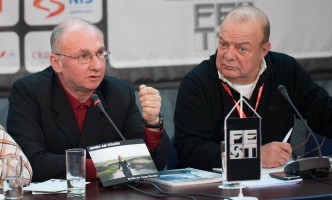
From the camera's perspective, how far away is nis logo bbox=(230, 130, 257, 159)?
2.96m

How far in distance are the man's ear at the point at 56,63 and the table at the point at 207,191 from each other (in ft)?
2.54

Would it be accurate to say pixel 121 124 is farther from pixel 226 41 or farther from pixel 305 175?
pixel 305 175

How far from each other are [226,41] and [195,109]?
391mm

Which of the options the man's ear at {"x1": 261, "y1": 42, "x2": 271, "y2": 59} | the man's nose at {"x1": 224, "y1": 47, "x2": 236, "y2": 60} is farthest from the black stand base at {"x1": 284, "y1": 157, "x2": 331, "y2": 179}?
the man's ear at {"x1": 261, "y1": 42, "x2": 271, "y2": 59}

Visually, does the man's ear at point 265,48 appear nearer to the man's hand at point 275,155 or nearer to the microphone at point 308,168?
the man's hand at point 275,155

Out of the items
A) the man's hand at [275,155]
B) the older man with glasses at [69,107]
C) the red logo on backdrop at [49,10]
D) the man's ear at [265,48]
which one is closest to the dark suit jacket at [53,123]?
the older man with glasses at [69,107]

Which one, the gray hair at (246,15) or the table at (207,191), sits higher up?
the gray hair at (246,15)

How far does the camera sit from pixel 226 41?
4.07 metres

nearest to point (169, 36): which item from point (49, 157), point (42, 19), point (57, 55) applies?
point (42, 19)

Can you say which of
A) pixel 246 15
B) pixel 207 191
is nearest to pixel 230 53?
pixel 246 15

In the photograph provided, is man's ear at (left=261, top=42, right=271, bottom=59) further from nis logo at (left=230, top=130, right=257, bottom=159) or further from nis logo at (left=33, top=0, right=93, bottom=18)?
nis logo at (left=230, top=130, right=257, bottom=159)

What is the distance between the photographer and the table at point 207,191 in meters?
3.00

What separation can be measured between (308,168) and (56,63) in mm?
1339

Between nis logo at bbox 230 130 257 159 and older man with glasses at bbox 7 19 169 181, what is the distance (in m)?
0.71
